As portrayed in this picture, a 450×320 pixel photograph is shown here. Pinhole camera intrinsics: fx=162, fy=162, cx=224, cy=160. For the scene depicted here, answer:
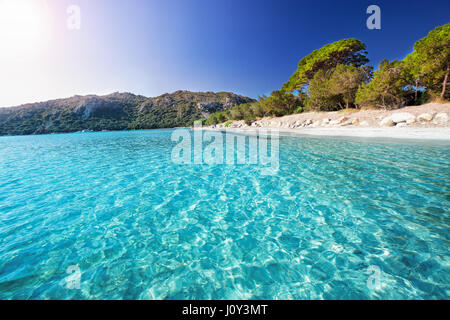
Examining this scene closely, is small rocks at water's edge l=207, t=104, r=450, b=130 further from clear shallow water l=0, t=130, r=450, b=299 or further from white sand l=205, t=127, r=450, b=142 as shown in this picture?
clear shallow water l=0, t=130, r=450, b=299

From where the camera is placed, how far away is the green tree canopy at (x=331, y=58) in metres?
29.6

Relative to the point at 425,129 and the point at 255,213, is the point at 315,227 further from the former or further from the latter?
the point at 425,129

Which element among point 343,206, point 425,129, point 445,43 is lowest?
point 343,206

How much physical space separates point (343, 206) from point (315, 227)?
1375 mm

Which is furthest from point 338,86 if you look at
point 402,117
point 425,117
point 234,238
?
point 234,238

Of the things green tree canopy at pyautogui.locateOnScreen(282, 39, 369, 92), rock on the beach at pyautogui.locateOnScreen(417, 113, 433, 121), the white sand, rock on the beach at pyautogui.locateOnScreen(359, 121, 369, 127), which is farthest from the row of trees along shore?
the white sand

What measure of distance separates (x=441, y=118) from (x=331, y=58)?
78.9ft

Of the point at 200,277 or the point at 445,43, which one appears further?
the point at 445,43

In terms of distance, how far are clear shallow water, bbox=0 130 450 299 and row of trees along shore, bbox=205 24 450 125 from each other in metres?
19.5

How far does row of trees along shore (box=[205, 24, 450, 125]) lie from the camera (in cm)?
1720

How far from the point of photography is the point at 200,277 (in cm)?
261

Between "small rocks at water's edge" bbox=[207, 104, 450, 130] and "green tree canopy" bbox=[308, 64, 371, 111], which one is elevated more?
"green tree canopy" bbox=[308, 64, 371, 111]
